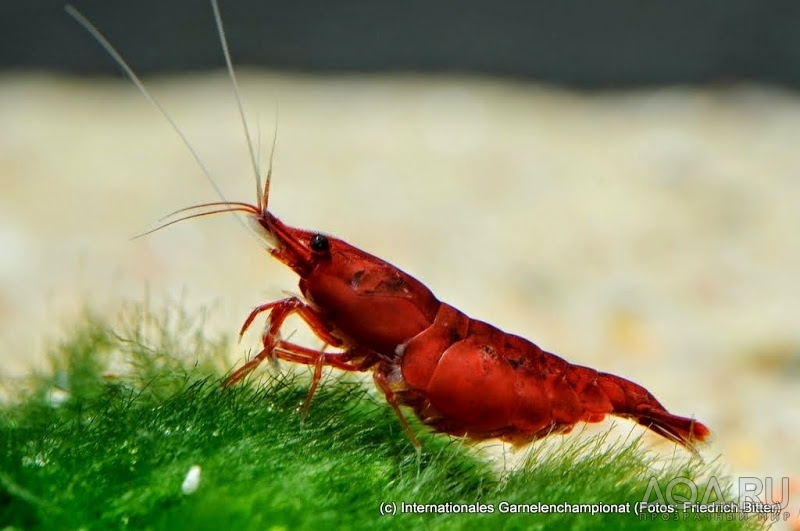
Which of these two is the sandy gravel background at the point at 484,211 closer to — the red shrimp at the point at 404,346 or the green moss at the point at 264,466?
the green moss at the point at 264,466

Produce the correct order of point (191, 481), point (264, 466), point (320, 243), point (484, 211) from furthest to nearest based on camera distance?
point (484, 211) < point (320, 243) < point (264, 466) < point (191, 481)

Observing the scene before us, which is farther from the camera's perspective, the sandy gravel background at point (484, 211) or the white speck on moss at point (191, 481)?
the sandy gravel background at point (484, 211)

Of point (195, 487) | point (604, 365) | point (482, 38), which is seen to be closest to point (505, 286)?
point (604, 365)

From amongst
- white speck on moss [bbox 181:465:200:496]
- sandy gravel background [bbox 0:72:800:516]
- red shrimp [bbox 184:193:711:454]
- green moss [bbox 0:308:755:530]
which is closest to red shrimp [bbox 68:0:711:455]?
red shrimp [bbox 184:193:711:454]

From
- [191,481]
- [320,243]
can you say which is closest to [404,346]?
[320,243]

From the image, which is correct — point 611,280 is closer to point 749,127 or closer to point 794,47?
point 749,127

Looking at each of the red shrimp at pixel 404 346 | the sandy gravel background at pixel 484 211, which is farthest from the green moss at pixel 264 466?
the sandy gravel background at pixel 484 211

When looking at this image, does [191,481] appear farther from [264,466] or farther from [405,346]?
[405,346]
